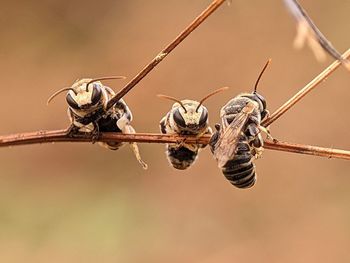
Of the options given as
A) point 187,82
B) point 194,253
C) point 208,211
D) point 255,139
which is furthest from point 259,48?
point 255,139

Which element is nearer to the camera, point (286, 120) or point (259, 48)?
point (286, 120)

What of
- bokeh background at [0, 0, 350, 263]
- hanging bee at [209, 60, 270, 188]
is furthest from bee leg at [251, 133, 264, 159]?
bokeh background at [0, 0, 350, 263]

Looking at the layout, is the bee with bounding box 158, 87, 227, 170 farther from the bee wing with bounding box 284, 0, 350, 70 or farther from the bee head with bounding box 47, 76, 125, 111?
the bee wing with bounding box 284, 0, 350, 70

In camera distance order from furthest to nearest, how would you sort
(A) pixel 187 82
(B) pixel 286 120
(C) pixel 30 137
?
(A) pixel 187 82, (B) pixel 286 120, (C) pixel 30 137

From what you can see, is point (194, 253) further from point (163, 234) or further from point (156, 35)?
point (156, 35)

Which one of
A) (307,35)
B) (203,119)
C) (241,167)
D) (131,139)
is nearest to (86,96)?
(131,139)
